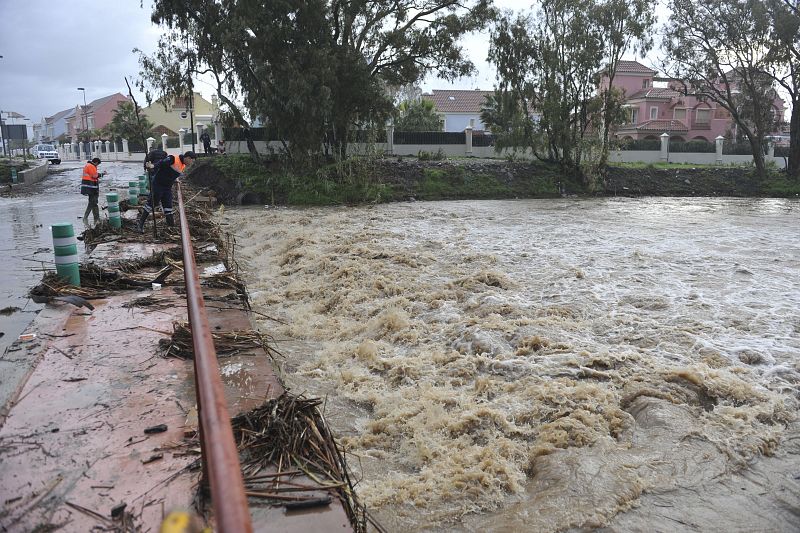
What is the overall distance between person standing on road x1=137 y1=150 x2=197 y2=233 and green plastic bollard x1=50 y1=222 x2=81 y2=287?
447cm

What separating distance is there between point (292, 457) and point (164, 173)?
998 centimetres

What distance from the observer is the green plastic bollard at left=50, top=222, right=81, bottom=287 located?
23.6 feet

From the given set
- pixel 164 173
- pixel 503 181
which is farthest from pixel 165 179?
pixel 503 181

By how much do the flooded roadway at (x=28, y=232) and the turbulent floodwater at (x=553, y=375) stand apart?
3.01 m

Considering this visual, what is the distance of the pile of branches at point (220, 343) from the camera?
5.14 meters

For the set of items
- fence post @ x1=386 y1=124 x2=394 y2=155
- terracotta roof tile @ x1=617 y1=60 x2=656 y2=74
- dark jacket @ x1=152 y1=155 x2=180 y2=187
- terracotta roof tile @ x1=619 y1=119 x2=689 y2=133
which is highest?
terracotta roof tile @ x1=617 y1=60 x2=656 y2=74

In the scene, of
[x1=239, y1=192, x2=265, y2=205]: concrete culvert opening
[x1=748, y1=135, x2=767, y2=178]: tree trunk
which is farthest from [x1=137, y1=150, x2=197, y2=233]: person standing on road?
[x1=748, y1=135, x2=767, y2=178]: tree trunk

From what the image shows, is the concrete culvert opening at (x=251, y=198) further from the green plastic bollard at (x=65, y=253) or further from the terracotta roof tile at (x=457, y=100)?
the terracotta roof tile at (x=457, y=100)

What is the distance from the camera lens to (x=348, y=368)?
6.51 metres

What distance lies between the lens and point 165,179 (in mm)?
11984

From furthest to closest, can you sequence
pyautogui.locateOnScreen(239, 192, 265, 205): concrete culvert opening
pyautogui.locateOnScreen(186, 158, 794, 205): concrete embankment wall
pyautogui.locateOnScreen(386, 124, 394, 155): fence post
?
pyautogui.locateOnScreen(386, 124, 394, 155): fence post < pyautogui.locateOnScreen(186, 158, 794, 205): concrete embankment wall < pyautogui.locateOnScreen(239, 192, 265, 205): concrete culvert opening

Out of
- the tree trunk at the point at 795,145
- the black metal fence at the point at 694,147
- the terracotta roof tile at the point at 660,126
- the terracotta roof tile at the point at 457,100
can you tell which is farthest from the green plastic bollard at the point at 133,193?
the terracotta roof tile at the point at 660,126

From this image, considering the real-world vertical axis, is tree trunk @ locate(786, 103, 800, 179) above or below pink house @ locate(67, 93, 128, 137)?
below

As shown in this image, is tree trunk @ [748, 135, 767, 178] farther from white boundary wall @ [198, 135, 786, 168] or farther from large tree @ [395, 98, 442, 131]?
large tree @ [395, 98, 442, 131]
